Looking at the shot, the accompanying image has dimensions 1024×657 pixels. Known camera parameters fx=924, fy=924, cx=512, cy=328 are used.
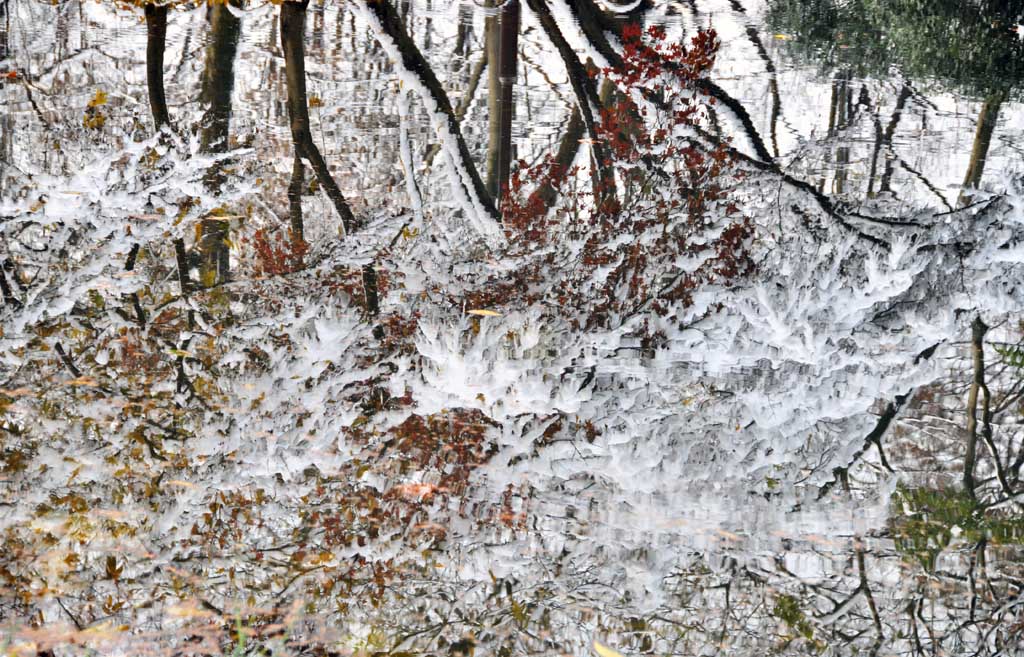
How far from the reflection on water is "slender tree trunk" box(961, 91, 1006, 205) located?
0.03 m

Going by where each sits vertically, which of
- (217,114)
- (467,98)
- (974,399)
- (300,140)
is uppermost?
(467,98)

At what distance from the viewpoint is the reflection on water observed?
1.88 meters

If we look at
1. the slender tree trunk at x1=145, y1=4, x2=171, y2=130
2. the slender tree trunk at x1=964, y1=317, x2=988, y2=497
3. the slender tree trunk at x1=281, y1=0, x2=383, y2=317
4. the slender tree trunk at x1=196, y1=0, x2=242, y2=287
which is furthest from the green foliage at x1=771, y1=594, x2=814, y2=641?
the slender tree trunk at x1=145, y1=4, x2=171, y2=130

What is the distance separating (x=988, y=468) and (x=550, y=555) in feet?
4.01

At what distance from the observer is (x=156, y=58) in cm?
499

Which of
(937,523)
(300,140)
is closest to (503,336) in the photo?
(937,523)

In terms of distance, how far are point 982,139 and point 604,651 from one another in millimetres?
4040

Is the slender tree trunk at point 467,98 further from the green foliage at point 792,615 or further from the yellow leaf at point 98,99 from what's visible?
the green foliage at point 792,615

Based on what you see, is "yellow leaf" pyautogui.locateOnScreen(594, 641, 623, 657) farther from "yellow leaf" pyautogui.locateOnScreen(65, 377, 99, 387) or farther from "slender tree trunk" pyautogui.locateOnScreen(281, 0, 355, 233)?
"slender tree trunk" pyautogui.locateOnScreen(281, 0, 355, 233)

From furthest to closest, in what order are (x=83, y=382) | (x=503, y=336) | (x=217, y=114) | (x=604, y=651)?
(x=217, y=114), (x=503, y=336), (x=83, y=382), (x=604, y=651)

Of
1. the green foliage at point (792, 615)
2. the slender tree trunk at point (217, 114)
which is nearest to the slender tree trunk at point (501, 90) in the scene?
the slender tree trunk at point (217, 114)

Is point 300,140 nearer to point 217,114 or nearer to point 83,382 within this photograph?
point 217,114

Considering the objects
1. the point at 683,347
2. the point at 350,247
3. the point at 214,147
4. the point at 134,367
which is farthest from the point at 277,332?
the point at 214,147

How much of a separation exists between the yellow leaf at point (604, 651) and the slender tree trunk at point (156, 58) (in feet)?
11.6
